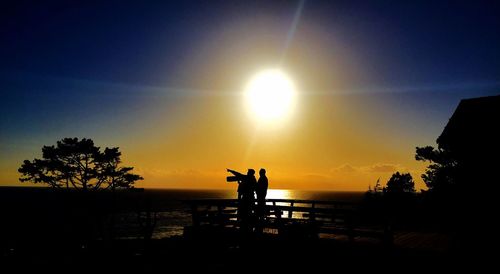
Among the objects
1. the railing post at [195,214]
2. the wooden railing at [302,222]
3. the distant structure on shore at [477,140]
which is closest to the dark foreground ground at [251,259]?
the wooden railing at [302,222]

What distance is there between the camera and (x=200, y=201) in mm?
12609

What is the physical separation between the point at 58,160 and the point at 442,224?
118 feet

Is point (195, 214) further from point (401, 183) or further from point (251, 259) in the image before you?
point (401, 183)

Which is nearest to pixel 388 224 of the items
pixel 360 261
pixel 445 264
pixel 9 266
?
pixel 360 261

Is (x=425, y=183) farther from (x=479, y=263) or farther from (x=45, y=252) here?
(x=45, y=252)

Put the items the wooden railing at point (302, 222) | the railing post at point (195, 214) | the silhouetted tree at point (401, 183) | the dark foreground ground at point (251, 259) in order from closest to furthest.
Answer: the dark foreground ground at point (251, 259)
the wooden railing at point (302, 222)
the railing post at point (195, 214)
the silhouetted tree at point (401, 183)

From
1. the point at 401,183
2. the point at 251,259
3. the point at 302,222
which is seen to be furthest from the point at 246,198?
the point at 401,183

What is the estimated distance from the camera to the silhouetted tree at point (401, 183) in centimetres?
7071

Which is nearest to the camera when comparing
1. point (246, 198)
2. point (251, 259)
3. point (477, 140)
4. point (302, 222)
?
point (251, 259)

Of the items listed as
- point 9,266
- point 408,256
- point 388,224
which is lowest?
point 9,266

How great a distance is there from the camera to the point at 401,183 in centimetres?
7231

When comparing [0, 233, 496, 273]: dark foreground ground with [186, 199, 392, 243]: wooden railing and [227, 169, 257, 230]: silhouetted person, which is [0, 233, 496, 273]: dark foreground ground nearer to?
[186, 199, 392, 243]: wooden railing

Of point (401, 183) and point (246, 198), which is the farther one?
point (401, 183)

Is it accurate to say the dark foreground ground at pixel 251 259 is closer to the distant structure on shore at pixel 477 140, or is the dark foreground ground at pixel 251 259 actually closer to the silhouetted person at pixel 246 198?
the silhouetted person at pixel 246 198
